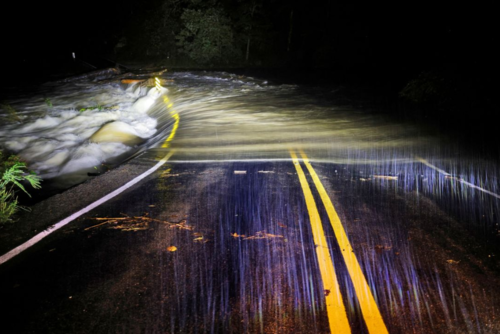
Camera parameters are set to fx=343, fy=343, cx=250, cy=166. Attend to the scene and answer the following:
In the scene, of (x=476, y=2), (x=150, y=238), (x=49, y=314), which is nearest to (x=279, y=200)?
(x=150, y=238)

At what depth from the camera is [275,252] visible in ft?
14.5

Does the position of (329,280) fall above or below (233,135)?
below

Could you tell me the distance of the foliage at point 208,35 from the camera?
43.7 meters

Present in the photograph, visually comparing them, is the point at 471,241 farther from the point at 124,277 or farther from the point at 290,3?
the point at 290,3

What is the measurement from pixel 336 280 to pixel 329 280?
0.08 m

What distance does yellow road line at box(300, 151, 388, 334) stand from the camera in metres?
3.26

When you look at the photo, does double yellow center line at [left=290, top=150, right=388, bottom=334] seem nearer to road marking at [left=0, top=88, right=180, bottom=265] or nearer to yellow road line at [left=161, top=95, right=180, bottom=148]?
road marking at [left=0, top=88, right=180, bottom=265]

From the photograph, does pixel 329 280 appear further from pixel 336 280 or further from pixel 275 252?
pixel 275 252

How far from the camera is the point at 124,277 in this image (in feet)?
13.1

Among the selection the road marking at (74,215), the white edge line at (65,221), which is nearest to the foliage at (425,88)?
the road marking at (74,215)

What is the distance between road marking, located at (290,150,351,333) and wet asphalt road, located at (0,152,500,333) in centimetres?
7

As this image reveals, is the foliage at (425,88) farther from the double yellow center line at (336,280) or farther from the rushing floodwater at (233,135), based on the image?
the double yellow center line at (336,280)

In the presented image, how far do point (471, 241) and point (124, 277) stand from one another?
181 inches

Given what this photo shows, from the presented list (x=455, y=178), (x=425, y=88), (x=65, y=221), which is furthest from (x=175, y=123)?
(x=425, y=88)
